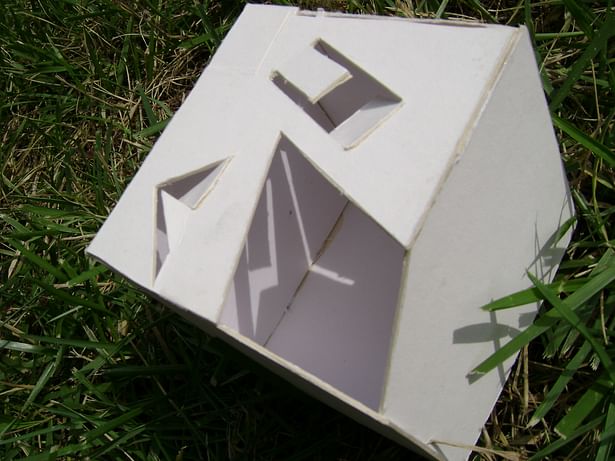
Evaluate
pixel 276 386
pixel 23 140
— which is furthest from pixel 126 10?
pixel 276 386

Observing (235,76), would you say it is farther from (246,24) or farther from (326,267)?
(326,267)

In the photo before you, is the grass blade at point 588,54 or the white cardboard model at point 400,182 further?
the grass blade at point 588,54

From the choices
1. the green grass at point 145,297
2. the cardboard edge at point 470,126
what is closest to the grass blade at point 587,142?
the green grass at point 145,297

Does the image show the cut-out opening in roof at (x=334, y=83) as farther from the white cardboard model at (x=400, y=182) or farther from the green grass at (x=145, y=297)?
the green grass at (x=145, y=297)

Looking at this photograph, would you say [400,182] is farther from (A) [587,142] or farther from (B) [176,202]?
(A) [587,142]

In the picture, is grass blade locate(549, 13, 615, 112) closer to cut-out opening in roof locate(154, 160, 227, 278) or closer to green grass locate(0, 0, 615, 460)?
green grass locate(0, 0, 615, 460)

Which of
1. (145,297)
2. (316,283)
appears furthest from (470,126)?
(145,297)

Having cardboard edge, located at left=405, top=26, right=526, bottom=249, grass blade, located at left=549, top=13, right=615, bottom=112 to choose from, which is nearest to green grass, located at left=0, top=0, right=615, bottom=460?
grass blade, located at left=549, top=13, right=615, bottom=112
